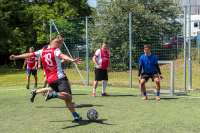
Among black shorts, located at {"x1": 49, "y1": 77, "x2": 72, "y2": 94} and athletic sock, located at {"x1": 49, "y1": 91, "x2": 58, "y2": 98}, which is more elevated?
black shorts, located at {"x1": 49, "y1": 77, "x2": 72, "y2": 94}

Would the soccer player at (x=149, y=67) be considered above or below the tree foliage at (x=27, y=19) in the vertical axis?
below

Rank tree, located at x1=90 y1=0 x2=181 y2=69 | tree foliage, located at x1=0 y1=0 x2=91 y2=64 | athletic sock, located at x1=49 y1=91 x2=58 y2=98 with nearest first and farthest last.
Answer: athletic sock, located at x1=49 y1=91 x2=58 y2=98 < tree, located at x1=90 y1=0 x2=181 y2=69 < tree foliage, located at x1=0 y1=0 x2=91 y2=64

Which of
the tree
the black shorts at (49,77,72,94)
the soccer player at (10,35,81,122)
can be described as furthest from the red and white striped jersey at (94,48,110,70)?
the black shorts at (49,77,72,94)

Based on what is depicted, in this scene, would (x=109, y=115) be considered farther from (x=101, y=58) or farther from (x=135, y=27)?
(x=135, y=27)

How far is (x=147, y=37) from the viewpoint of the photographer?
22188mm

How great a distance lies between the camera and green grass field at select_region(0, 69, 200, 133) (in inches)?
425

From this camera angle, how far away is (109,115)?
41.5 ft

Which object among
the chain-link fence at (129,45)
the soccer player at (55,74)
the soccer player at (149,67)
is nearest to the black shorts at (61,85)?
the soccer player at (55,74)

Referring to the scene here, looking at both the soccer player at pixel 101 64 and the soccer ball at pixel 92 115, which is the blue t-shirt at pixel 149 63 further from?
the soccer ball at pixel 92 115

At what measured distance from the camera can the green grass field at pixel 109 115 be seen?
10.8 metres

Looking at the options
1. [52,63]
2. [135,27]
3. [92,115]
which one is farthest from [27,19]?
[92,115]

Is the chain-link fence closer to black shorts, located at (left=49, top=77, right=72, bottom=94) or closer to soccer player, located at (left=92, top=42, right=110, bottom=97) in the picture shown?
soccer player, located at (left=92, top=42, right=110, bottom=97)

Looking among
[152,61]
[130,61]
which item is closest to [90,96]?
[152,61]

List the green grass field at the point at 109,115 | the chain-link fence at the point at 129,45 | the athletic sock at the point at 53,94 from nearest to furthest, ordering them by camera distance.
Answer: the green grass field at the point at 109,115 < the athletic sock at the point at 53,94 < the chain-link fence at the point at 129,45
